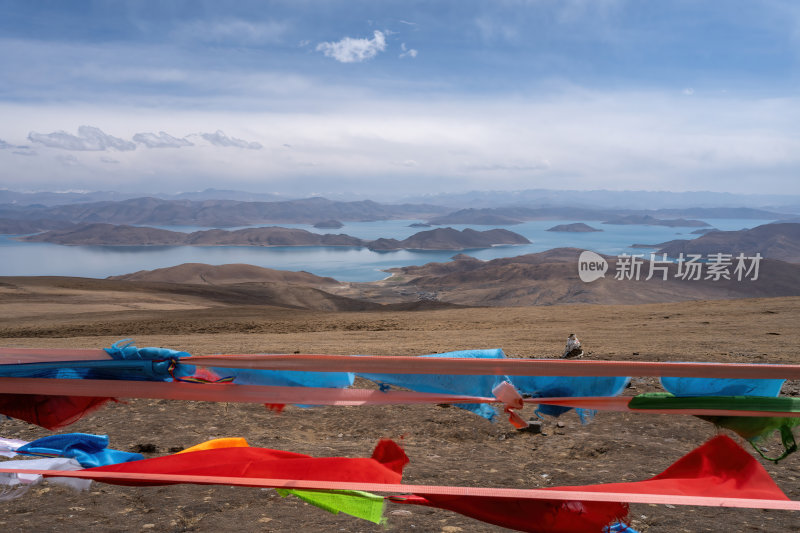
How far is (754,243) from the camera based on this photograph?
132375 mm

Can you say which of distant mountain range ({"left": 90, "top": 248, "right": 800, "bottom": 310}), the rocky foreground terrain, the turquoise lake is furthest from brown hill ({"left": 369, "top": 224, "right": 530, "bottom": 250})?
the rocky foreground terrain

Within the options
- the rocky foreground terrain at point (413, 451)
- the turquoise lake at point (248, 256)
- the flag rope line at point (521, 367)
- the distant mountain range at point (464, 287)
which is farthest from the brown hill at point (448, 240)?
the flag rope line at point (521, 367)

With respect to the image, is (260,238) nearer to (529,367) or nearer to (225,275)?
(225,275)

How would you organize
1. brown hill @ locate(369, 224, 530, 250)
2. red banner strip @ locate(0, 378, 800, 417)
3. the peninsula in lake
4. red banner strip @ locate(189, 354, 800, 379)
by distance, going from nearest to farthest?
red banner strip @ locate(189, 354, 800, 379)
red banner strip @ locate(0, 378, 800, 417)
brown hill @ locate(369, 224, 530, 250)
the peninsula in lake

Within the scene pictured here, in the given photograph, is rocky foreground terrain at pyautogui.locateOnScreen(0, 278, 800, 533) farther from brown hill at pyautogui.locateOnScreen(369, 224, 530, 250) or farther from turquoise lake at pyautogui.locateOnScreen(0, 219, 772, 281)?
brown hill at pyautogui.locateOnScreen(369, 224, 530, 250)

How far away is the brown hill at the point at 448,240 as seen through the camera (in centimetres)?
15888

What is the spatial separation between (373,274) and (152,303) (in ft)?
232

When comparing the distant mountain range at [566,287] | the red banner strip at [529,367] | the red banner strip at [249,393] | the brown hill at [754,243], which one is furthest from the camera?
the brown hill at [754,243]

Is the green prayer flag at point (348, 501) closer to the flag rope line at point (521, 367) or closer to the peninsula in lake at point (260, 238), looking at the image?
the flag rope line at point (521, 367)

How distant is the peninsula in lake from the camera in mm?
165500

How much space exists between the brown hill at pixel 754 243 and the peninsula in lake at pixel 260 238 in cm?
5602

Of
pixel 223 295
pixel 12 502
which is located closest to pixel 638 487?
pixel 12 502

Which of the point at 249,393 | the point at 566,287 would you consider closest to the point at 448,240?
the point at 566,287

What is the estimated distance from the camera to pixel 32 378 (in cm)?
199
